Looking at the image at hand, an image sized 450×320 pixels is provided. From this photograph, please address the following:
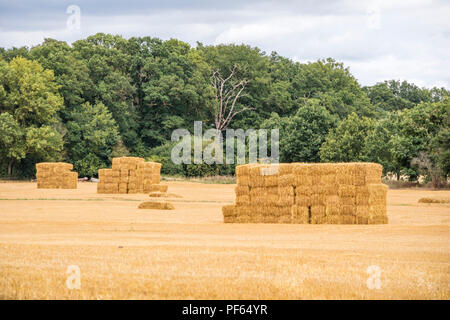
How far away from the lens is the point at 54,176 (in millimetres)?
53969

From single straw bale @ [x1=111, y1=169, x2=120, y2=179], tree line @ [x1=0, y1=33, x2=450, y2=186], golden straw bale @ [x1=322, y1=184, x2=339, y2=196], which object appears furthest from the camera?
tree line @ [x1=0, y1=33, x2=450, y2=186]

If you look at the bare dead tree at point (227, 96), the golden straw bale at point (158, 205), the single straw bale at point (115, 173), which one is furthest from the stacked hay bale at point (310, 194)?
the bare dead tree at point (227, 96)

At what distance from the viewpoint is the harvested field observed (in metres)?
8.59

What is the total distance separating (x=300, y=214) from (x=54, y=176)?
3542 centimetres

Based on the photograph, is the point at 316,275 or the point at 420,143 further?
the point at 420,143

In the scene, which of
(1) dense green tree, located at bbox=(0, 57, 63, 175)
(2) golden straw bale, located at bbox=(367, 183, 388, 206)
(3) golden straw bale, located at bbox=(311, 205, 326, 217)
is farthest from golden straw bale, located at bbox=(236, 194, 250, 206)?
(1) dense green tree, located at bbox=(0, 57, 63, 175)

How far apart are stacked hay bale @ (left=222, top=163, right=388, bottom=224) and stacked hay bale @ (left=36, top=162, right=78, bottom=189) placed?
33254 millimetres

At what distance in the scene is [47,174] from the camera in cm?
5409

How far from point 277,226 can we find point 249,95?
75752 mm

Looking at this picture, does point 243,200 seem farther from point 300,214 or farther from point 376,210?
point 376,210

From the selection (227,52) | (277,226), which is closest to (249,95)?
(227,52)

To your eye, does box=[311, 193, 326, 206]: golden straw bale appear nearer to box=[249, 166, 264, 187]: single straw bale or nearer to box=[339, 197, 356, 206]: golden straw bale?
box=[339, 197, 356, 206]: golden straw bale

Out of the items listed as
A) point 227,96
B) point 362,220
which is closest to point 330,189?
point 362,220

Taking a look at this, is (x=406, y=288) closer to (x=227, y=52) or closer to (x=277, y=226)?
(x=277, y=226)
